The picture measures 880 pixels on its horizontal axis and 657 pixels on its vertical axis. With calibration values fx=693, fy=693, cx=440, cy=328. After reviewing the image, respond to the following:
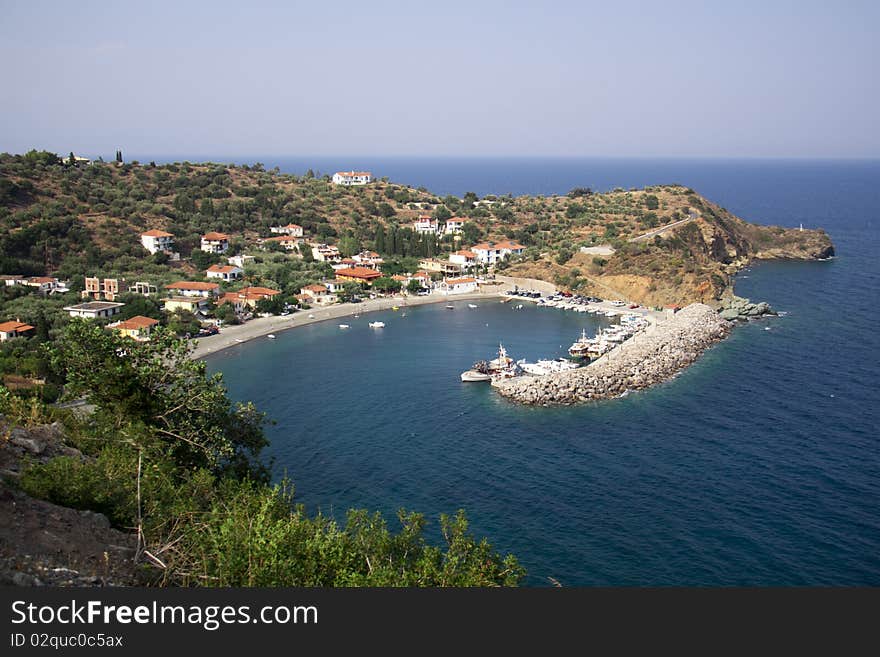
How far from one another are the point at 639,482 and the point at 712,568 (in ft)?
16.7

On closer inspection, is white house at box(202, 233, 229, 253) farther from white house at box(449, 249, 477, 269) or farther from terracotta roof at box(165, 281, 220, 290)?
white house at box(449, 249, 477, 269)

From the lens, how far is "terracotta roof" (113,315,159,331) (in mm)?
41312

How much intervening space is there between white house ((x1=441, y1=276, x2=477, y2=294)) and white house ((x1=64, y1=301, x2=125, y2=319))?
25931mm

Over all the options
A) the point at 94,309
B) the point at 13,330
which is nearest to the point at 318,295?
the point at 94,309

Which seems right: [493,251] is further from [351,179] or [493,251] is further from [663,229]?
[351,179]

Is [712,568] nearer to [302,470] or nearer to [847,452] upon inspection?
[847,452]

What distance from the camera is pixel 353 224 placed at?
A: 7762cm

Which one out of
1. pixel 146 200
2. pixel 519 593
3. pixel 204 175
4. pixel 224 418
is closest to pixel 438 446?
pixel 224 418

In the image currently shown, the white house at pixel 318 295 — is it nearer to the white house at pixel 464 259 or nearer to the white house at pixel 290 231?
the white house at pixel 464 259

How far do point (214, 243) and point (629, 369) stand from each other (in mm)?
43262

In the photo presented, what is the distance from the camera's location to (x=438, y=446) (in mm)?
26781

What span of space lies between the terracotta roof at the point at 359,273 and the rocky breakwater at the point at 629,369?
25771 millimetres

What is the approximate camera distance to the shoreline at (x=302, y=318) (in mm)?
42534

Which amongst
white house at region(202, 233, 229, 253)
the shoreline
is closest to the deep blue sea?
the shoreline
